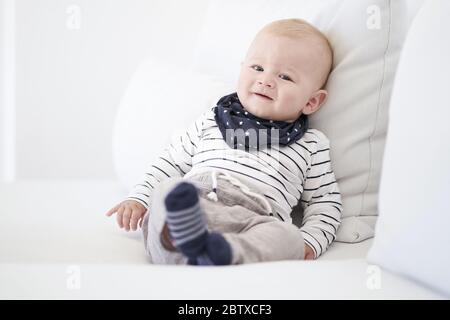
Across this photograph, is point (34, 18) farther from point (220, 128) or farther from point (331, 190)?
point (331, 190)

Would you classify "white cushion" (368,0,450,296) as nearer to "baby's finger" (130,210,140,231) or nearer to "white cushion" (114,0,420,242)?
"white cushion" (114,0,420,242)

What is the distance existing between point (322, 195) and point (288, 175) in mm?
78

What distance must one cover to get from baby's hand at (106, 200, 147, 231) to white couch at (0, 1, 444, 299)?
35 mm

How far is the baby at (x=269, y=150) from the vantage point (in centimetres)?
99

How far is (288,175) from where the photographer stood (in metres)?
1.04

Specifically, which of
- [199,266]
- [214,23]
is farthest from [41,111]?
[199,266]

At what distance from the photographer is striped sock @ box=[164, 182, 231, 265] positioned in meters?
0.71

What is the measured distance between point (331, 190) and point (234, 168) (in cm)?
19

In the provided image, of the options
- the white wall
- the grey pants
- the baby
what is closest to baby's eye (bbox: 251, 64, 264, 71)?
the baby

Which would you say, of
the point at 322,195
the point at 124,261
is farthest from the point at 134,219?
the point at 322,195

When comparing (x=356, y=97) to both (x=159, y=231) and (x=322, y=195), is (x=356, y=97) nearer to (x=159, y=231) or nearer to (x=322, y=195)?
(x=322, y=195)

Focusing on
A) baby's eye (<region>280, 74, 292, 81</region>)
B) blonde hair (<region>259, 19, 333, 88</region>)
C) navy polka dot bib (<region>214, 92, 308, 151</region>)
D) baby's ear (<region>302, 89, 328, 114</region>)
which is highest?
blonde hair (<region>259, 19, 333, 88</region>)

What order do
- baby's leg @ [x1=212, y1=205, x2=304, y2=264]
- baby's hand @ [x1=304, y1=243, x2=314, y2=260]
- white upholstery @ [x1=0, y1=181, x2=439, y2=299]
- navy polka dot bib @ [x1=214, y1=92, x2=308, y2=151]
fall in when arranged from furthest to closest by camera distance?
navy polka dot bib @ [x1=214, y1=92, x2=308, y2=151] < baby's hand @ [x1=304, y1=243, x2=314, y2=260] < baby's leg @ [x1=212, y1=205, x2=304, y2=264] < white upholstery @ [x1=0, y1=181, x2=439, y2=299]

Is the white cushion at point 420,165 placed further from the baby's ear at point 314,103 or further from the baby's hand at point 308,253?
the baby's ear at point 314,103
